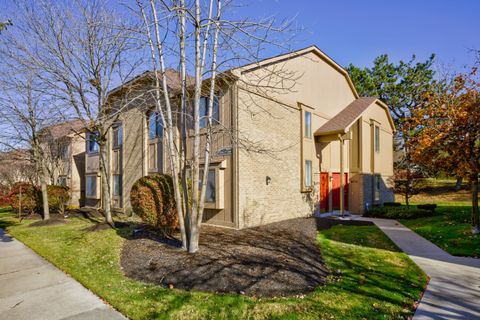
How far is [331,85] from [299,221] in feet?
31.2

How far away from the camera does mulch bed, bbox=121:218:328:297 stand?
19.4ft

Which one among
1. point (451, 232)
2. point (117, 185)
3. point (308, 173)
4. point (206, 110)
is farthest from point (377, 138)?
point (117, 185)

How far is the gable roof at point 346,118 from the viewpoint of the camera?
15.8m

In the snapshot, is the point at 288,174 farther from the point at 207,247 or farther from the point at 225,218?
the point at 207,247

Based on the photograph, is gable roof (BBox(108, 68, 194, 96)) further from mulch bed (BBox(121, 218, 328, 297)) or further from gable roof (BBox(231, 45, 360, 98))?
mulch bed (BBox(121, 218, 328, 297))

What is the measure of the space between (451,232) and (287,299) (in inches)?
380

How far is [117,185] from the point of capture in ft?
63.8

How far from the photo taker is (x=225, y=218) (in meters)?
12.3

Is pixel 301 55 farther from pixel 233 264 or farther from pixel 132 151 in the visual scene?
pixel 132 151

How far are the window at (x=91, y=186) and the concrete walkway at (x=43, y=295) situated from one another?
14.0 m

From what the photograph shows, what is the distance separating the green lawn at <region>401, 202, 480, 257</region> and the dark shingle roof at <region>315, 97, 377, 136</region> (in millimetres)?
5910

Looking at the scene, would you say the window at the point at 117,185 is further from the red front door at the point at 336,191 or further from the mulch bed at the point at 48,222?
the red front door at the point at 336,191

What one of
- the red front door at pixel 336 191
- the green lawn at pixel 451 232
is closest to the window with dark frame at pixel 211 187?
the green lawn at pixel 451 232

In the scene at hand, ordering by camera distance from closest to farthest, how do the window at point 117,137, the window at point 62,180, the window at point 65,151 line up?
the window at point 117,137
the window at point 65,151
the window at point 62,180
